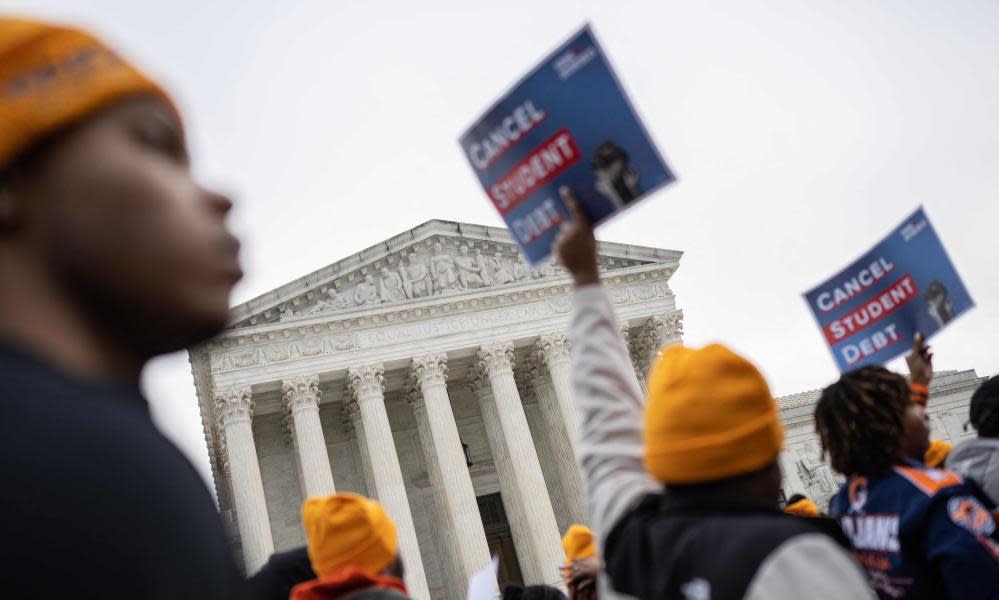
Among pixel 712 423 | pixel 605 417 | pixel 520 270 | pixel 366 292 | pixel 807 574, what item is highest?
pixel 366 292

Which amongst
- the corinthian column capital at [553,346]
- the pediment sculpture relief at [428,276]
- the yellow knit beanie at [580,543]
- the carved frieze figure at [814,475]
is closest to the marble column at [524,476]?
the corinthian column capital at [553,346]

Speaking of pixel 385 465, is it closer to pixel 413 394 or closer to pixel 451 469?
pixel 451 469

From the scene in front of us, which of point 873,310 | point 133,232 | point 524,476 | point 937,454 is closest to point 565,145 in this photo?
point 133,232

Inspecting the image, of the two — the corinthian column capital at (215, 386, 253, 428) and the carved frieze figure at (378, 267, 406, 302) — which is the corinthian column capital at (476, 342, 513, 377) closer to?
the carved frieze figure at (378, 267, 406, 302)

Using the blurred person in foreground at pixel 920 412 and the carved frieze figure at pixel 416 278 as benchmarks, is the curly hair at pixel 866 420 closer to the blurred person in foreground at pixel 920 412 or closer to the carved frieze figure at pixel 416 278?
the blurred person in foreground at pixel 920 412

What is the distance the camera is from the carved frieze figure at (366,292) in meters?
29.5

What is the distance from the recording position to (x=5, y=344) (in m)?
0.87

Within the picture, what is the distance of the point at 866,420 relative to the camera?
3684 millimetres

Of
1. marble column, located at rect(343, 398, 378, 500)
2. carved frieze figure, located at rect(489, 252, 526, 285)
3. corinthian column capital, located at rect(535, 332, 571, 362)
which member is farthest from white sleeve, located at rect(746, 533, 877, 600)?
carved frieze figure, located at rect(489, 252, 526, 285)

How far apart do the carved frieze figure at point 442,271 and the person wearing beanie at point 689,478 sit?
1081 inches

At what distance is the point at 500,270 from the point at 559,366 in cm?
452

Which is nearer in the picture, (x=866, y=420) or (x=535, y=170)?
(x=535, y=170)

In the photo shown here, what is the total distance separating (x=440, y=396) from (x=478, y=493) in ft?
18.2

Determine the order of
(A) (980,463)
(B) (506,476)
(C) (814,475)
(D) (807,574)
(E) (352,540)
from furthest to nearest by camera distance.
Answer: (C) (814,475), (B) (506,476), (A) (980,463), (E) (352,540), (D) (807,574)
